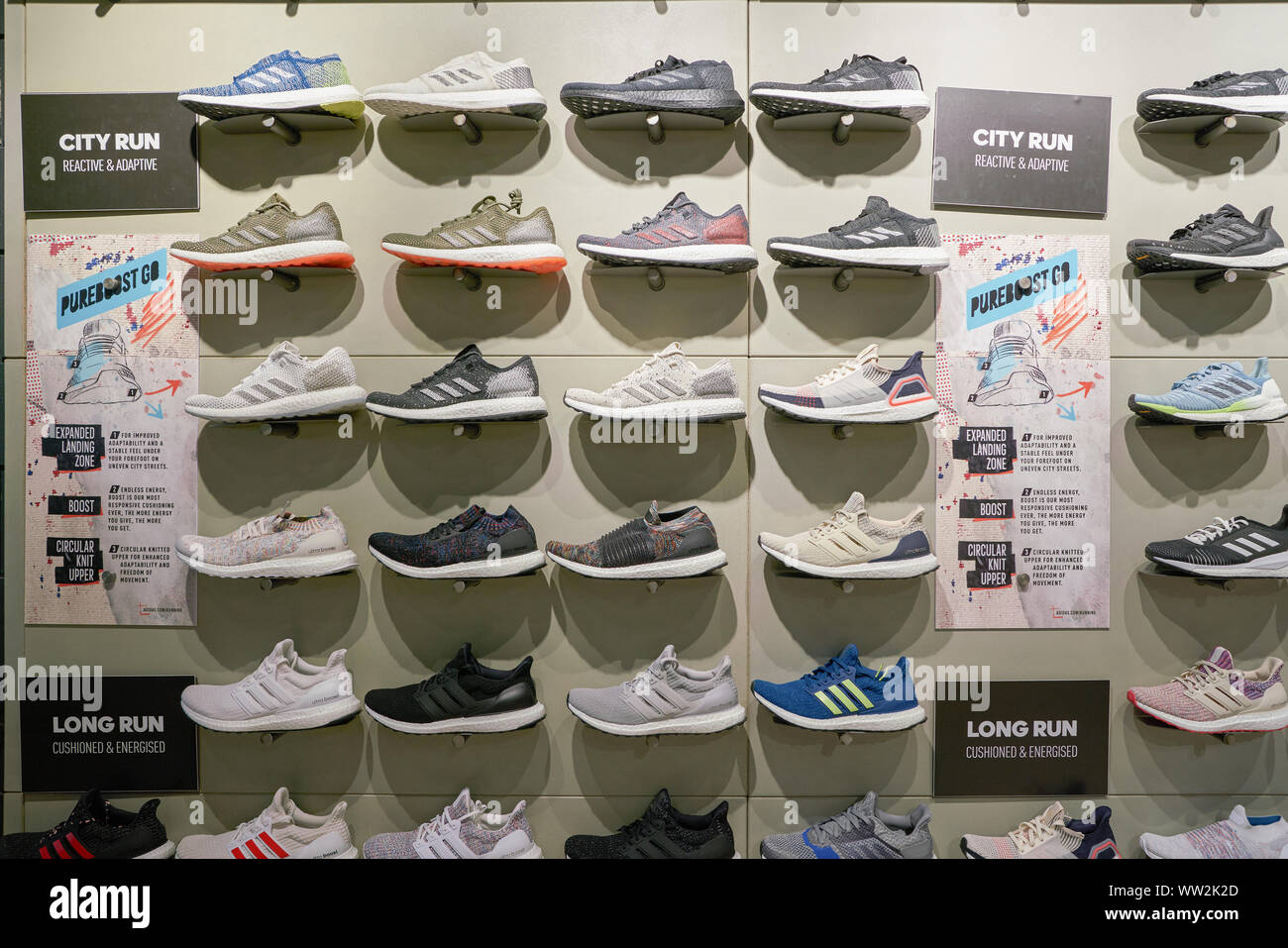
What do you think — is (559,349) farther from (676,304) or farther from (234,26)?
(234,26)

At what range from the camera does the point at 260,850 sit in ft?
10.3

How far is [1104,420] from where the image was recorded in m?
3.39

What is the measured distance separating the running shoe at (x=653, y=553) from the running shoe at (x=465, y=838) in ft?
3.12

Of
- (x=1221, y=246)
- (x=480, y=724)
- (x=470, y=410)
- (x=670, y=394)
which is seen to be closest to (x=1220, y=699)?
(x=1221, y=246)

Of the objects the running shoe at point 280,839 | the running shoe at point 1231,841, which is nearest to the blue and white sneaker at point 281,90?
the running shoe at point 280,839

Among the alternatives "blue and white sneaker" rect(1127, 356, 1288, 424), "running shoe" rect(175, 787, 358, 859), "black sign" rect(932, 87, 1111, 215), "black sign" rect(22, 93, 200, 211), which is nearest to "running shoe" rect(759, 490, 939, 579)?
"blue and white sneaker" rect(1127, 356, 1288, 424)

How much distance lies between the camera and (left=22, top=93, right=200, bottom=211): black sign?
338 centimetres

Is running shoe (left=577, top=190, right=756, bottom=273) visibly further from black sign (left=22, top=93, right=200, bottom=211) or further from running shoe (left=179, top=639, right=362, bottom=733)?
running shoe (left=179, top=639, right=362, bottom=733)

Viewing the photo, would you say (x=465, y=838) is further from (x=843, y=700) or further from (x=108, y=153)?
(x=108, y=153)

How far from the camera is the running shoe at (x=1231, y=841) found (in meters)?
3.22

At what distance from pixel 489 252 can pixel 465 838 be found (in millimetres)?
2223
